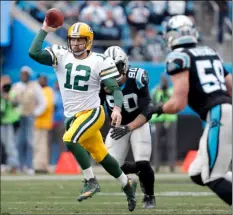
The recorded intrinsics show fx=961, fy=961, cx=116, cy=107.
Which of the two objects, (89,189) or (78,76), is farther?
(78,76)

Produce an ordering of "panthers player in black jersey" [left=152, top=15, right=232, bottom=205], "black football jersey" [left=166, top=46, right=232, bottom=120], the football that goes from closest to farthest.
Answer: "panthers player in black jersey" [left=152, top=15, right=232, bottom=205]
"black football jersey" [left=166, top=46, right=232, bottom=120]
the football

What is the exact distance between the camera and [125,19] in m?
17.7

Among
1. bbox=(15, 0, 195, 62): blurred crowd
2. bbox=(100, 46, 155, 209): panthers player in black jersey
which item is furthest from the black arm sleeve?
bbox=(15, 0, 195, 62): blurred crowd

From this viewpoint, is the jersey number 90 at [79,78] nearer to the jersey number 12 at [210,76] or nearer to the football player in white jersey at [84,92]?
the football player in white jersey at [84,92]

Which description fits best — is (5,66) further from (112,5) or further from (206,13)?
(206,13)

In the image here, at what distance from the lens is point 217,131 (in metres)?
6.40

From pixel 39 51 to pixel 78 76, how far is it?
43 cm

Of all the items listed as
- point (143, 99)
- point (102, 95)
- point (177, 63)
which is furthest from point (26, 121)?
point (177, 63)

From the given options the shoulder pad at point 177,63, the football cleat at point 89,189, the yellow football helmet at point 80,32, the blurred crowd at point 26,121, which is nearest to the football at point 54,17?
the yellow football helmet at point 80,32

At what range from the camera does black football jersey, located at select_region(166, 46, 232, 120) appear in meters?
6.48

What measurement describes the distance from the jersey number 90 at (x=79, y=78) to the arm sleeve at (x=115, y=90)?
252mm

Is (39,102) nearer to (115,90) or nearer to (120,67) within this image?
(120,67)

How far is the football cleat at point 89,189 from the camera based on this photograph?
8.02m

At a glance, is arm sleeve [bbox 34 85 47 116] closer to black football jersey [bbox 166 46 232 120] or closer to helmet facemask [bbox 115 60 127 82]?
helmet facemask [bbox 115 60 127 82]
